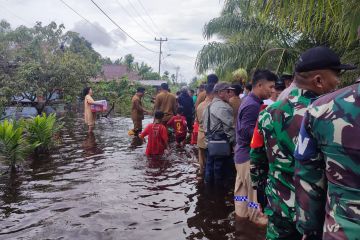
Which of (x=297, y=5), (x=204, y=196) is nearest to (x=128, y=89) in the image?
(x=204, y=196)

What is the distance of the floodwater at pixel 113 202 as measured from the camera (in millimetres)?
4215

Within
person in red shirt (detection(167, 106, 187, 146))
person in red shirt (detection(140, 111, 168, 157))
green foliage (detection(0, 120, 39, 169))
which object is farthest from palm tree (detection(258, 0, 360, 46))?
person in red shirt (detection(167, 106, 187, 146))

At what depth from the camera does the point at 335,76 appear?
196 cm

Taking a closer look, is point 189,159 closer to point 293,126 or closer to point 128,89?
point 293,126

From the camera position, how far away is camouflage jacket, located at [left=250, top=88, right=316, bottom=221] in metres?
2.13

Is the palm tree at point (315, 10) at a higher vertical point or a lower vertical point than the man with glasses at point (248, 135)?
higher

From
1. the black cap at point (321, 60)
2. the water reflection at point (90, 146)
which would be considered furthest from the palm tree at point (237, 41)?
the black cap at point (321, 60)

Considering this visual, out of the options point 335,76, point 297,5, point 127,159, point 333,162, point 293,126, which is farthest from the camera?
point 127,159

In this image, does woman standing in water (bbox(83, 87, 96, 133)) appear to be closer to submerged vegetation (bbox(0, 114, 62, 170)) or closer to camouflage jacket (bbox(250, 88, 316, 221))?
submerged vegetation (bbox(0, 114, 62, 170))

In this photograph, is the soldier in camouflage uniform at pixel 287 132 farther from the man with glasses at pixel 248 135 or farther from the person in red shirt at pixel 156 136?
the person in red shirt at pixel 156 136

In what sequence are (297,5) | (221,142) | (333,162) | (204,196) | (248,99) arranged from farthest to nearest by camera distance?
(204,196), (221,142), (248,99), (297,5), (333,162)

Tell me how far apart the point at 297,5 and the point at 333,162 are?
198 cm

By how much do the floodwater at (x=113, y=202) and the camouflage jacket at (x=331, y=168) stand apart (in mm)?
2614

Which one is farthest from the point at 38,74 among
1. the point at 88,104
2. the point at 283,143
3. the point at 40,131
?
the point at 283,143
